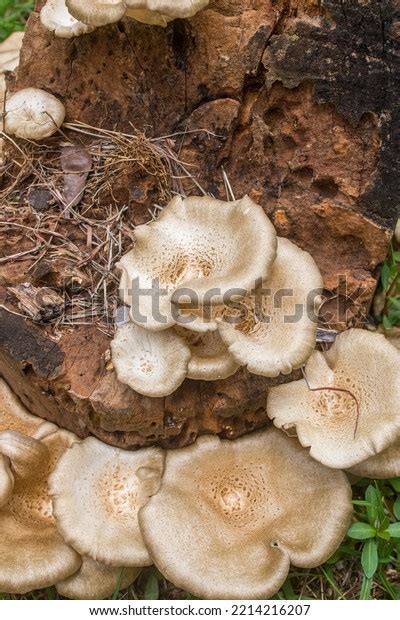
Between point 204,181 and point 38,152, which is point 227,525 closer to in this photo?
point 204,181

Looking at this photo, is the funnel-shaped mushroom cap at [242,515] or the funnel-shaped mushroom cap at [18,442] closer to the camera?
the funnel-shaped mushroom cap at [242,515]

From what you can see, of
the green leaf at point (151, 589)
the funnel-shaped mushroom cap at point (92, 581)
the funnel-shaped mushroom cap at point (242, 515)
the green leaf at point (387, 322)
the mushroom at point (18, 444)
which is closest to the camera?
the funnel-shaped mushroom cap at point (242, 515)

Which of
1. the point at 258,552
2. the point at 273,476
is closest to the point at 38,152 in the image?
the point at 273,476

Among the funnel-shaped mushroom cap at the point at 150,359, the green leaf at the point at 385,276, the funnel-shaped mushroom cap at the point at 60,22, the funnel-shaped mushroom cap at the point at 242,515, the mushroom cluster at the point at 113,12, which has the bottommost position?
the funnel-shaped mushroom cap at the point at 242,515

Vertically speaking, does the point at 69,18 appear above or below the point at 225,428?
above

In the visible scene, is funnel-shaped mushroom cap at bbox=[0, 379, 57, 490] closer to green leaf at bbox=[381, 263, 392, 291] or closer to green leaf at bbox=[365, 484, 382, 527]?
green leaf at bbox=[365, 484, 382, 527]

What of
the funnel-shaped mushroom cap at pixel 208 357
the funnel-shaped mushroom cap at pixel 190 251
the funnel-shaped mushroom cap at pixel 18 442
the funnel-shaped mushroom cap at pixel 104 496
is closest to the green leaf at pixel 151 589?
the funnel-shaped mushroom cap at pixel 104 496

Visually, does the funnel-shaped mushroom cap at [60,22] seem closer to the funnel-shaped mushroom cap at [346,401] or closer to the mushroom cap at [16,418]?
the mushroom cap at [16,418]

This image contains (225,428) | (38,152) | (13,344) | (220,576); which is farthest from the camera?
(38,152)
